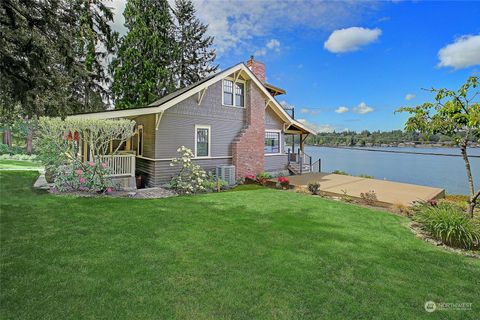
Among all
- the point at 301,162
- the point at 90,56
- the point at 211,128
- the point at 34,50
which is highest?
the point at 90,56

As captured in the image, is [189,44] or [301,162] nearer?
[301,162]

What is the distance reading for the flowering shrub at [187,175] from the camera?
10734mm

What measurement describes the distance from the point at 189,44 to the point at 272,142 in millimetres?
17648

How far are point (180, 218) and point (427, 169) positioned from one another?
1929 cm

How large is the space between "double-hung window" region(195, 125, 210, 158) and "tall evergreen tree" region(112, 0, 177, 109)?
11381 millimetres

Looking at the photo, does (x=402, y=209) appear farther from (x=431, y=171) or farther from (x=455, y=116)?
(x=431, y=171)

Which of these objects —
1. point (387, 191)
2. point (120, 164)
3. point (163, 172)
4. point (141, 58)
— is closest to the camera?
point (120, 164)

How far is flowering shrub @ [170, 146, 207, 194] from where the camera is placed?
1073 centimetres

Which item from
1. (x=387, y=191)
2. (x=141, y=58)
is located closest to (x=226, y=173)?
(x=387, y=191)

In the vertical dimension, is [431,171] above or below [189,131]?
below

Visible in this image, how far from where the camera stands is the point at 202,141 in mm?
12617

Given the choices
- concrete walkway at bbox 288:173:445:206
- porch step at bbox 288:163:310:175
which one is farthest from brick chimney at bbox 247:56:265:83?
concrete walkway at bbox 288:173:445:206

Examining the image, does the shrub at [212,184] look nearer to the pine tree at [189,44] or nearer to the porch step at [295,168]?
the porch step at [295,168]

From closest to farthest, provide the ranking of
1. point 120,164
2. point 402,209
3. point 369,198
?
1. point 402,209
2. point 369,198
3. point 120,164
